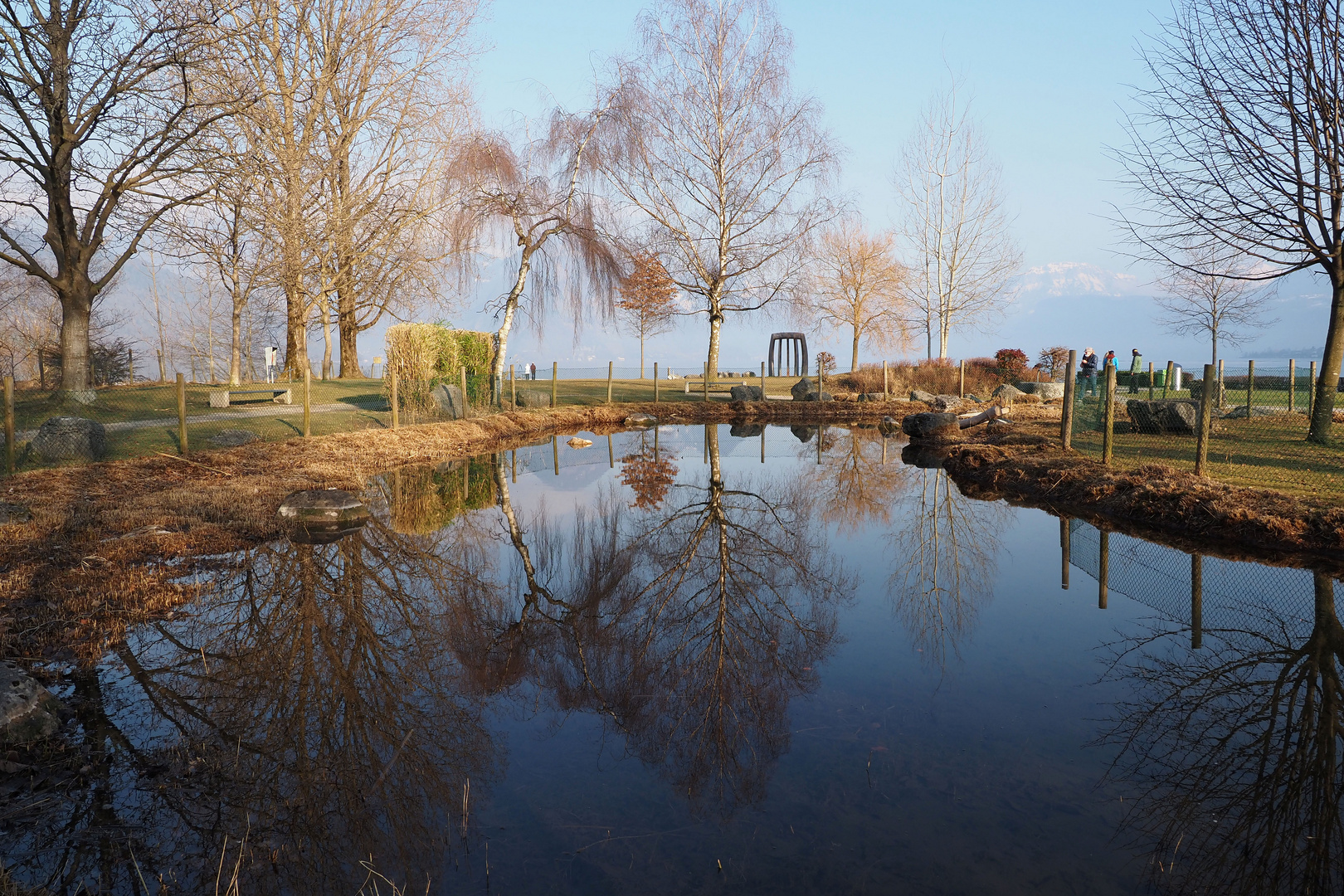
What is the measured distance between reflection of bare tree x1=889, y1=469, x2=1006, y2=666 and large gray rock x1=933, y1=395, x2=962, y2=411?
477 inches

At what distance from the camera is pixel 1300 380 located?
2845cm

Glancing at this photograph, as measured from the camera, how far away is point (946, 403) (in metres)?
24.1

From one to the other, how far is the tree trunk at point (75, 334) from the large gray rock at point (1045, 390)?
25617mm

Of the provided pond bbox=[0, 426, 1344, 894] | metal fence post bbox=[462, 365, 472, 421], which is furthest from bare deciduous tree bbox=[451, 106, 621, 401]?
pond bbox=[0, 426, 1344, 894]

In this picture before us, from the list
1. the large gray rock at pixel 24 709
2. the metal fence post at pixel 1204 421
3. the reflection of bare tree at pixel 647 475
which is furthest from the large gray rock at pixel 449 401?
the metal fence post at pixel 1204 421

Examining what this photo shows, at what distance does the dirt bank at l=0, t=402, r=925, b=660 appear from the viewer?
5973 mm

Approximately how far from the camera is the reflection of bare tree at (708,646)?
4.46 meters

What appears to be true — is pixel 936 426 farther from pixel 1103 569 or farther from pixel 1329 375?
pixel 1103 569

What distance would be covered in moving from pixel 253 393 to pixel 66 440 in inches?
256

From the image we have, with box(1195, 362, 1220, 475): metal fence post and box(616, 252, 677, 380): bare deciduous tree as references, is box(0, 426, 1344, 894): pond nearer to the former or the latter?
box(1195, 362, 1220, 475): metal fence post

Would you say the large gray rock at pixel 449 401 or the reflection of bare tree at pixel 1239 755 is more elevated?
the large gray rock at pixel 449 401

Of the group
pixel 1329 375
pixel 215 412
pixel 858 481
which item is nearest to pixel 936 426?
pixel 858 481

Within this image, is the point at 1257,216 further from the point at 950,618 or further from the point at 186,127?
the point at 186,127

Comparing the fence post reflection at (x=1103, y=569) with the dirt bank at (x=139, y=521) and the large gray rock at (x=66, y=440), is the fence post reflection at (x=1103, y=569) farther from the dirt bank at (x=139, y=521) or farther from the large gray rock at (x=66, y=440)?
the large gray rock at (x=66, y=440)
